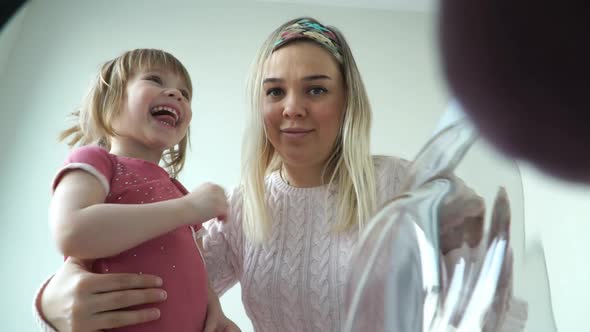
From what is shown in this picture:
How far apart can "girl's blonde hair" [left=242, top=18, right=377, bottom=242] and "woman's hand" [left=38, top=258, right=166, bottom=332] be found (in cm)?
24

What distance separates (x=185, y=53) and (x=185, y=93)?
40.2 inches

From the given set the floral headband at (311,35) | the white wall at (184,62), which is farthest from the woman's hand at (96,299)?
the white wall at (184,62)

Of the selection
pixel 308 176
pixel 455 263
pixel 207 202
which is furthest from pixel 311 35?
pixel 455 263

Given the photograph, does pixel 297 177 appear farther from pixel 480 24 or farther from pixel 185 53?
pixel 185 53

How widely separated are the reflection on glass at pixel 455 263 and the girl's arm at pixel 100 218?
0.42 m

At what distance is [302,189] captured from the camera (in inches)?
33.2

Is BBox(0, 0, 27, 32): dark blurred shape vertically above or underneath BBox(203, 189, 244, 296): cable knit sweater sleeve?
above

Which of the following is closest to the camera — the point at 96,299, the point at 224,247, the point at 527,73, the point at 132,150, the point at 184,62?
the point at 527,73

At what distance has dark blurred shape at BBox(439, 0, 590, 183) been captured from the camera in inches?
4.9

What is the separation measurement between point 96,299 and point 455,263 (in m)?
0.45

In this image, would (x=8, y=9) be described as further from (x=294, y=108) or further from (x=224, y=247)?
(x=224, y=247)

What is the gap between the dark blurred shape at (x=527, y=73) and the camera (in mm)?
124

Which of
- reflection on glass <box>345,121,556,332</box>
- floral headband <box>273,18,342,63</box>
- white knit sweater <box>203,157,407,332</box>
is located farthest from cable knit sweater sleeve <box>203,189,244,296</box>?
reflection on glass <box>345,121,556,332</box>

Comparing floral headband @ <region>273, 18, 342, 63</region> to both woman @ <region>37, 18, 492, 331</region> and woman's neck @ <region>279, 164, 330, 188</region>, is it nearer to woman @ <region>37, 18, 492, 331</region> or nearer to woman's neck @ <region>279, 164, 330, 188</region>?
woman @ <region>37, 18, 492, 331</region>
